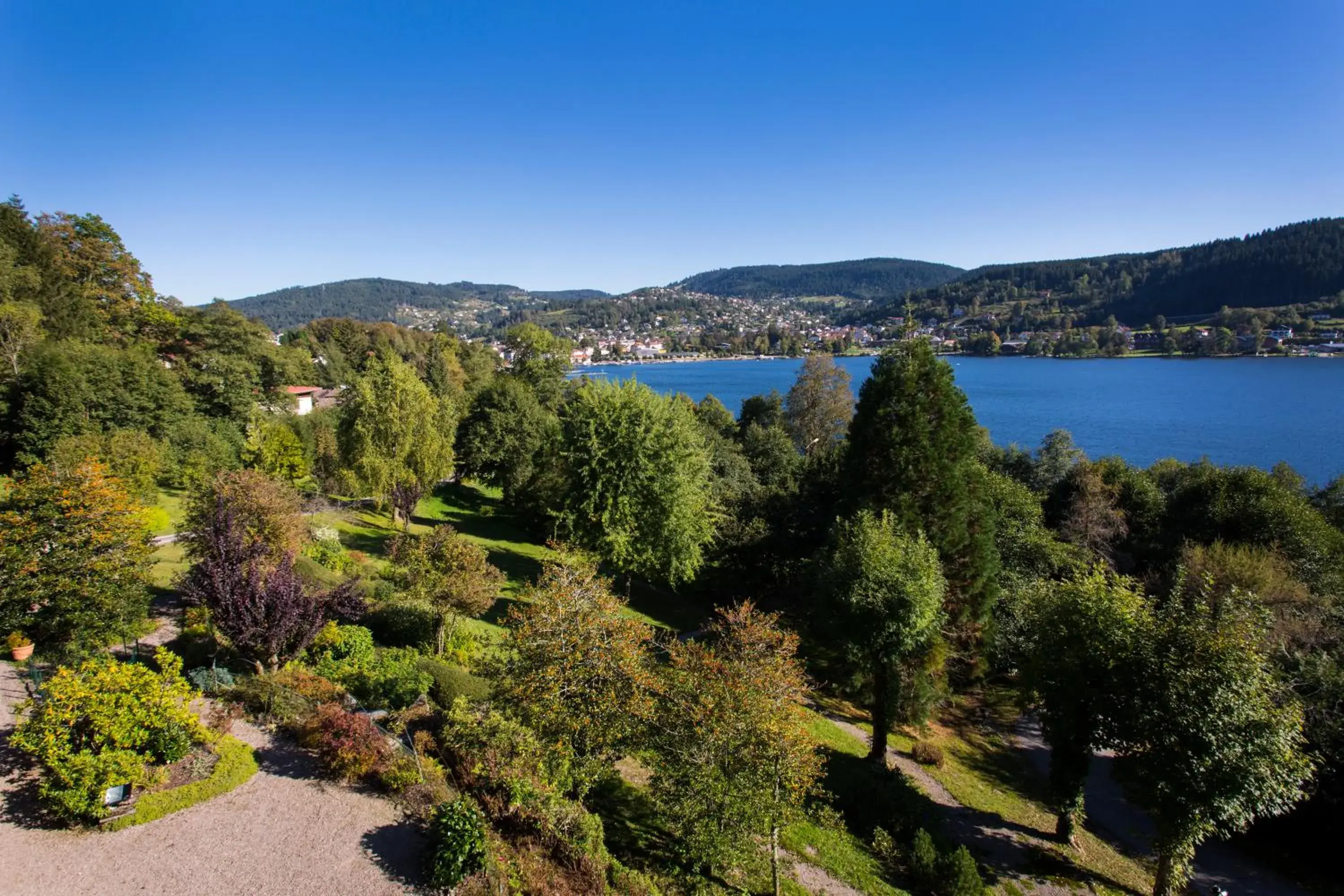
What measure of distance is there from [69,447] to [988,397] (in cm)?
8985

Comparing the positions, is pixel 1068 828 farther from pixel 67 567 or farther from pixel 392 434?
pixel 392 434

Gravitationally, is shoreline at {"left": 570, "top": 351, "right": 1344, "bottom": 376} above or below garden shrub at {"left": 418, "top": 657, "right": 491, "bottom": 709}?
above

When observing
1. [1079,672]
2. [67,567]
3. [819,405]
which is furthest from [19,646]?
[819,405]

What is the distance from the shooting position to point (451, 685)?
12531mm

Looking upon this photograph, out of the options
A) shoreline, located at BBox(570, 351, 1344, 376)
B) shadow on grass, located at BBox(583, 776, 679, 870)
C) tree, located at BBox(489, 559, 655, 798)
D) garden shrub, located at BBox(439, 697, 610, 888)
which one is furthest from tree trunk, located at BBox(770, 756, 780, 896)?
shoreline, located at BBox(570, 351, 1344, 376)

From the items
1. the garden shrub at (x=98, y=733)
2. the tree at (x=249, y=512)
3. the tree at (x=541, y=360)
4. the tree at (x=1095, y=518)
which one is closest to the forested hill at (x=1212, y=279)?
the tree at (x=1095, y=518)

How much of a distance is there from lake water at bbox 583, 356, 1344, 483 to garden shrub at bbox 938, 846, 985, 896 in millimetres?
15081

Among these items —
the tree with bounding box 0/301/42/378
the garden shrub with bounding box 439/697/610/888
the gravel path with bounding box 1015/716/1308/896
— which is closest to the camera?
the garden shrub with bounding box 439/697/610/888

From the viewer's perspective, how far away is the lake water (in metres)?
49.1

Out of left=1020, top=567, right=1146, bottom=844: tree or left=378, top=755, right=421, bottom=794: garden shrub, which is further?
left=1020, top=567, right=1146, bottom=844: tree

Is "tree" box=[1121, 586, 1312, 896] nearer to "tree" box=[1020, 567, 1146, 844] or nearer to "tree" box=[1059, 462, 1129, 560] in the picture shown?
"tree" box=[1020, 567, 1146, 844]

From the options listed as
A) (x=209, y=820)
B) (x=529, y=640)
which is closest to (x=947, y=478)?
(x=529, y=640)

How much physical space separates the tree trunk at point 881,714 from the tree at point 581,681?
800 centimetres

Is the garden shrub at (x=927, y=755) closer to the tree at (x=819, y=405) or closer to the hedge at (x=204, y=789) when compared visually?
the hedge at (x=204, y=789)
